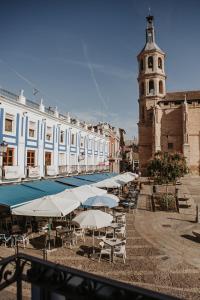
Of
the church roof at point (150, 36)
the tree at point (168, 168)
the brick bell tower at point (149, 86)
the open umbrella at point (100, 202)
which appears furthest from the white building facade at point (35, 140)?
the church roof at point (150, 36)

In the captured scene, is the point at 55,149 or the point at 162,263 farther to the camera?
the point at 55,149

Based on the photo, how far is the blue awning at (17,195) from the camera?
39.6 feet

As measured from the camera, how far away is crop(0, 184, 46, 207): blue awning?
39.6 feet

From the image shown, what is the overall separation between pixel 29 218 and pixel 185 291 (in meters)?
11.3

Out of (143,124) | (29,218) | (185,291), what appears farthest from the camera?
(143,124)

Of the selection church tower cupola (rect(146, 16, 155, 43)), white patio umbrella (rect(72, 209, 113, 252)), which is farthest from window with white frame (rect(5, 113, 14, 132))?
church tower cupola (rect(146, 16, 155, 43))

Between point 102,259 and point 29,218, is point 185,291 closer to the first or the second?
point 102,259

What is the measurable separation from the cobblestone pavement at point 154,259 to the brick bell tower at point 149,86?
4387 cm

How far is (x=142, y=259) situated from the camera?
10.5 m

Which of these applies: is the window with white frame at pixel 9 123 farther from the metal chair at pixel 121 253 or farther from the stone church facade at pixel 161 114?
the stone church facade at pixel 161 114

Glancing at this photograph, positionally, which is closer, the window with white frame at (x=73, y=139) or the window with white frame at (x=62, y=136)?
the window with white frame at (x=62, y=136)

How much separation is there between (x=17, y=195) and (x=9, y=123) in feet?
24.7

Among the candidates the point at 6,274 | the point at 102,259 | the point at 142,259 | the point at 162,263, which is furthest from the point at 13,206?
the point at 6,274

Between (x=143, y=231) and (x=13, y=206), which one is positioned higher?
(x=13, y=206)
